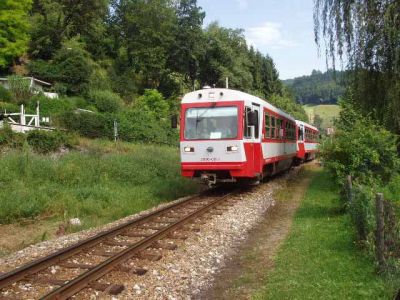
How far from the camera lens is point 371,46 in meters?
14.6

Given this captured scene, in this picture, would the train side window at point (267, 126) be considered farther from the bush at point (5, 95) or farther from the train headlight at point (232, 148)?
the bush at point (5, 95)

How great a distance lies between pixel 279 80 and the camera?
91.1 metres

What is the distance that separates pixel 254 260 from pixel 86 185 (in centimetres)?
921

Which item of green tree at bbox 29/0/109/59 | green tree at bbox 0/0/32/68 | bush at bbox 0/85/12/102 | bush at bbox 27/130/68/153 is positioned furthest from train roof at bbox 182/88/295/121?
green tree at bbox 29/0/109/59

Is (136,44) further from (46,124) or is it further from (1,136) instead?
(1,136)

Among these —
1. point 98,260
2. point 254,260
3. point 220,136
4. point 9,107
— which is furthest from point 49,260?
point 9,107

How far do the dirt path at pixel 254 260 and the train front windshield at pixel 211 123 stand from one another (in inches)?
108

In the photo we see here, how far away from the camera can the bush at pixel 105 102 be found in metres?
42.0

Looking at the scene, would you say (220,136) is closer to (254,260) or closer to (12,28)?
(254,260)

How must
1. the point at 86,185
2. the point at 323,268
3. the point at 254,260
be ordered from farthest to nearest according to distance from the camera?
the point at 86,185
the point at 254,260
the point at 323,268

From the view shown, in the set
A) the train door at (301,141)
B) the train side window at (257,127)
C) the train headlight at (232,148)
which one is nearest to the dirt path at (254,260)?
the train headlight at (232,148)

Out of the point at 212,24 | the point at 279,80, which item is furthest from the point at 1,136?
the point at 279,80

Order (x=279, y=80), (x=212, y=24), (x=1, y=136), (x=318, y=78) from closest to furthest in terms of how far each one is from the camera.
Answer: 1. (x=1, y=136)
2. (x=212, y=24)
3. (x=279, y=80)
4. (x=318, y=78)

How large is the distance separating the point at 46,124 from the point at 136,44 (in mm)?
34932
